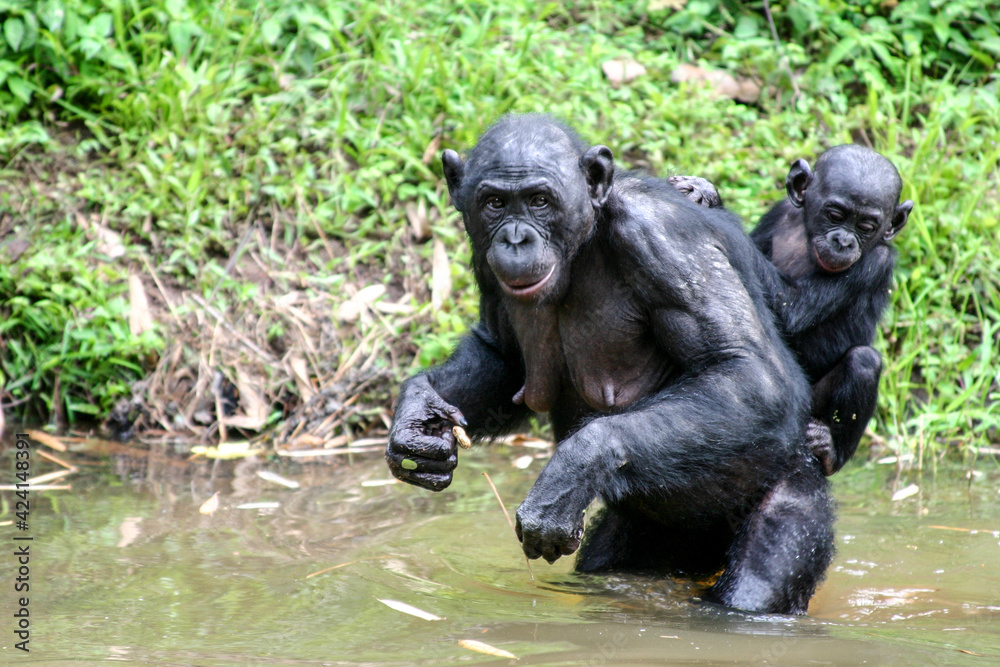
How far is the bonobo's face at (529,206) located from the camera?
411 cm

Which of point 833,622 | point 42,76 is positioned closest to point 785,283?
point 833,622

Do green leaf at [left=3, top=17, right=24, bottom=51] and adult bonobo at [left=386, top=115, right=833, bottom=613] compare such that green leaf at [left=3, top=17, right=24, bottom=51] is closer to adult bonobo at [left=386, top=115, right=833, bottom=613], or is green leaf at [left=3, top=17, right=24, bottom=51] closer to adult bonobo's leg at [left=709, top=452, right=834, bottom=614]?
adult bonobo at [left=386, top=115, right=833, bottom=613]

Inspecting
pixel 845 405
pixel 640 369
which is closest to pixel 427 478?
pixel 640 369

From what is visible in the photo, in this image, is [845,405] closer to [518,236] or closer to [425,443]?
[518,236]

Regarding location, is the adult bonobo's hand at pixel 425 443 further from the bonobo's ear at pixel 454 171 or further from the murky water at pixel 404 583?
the bonobo's ear at pixel 454 171

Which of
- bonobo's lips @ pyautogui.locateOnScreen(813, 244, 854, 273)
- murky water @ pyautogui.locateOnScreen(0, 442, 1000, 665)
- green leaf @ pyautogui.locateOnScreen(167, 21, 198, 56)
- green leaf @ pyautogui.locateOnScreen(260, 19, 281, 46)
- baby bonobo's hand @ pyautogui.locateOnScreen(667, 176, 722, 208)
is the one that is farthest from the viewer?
green leaf @ pyautogui.locateOnScreen(260, 19, 281, 46)

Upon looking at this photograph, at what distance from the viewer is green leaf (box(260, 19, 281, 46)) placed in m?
8.76

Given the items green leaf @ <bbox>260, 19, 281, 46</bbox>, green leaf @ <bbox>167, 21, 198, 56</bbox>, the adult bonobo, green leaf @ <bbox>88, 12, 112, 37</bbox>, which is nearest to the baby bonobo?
the adult bonobo

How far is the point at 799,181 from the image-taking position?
5438mm

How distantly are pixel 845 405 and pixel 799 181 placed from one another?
4.09 feet

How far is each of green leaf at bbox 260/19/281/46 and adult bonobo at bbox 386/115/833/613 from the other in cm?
478

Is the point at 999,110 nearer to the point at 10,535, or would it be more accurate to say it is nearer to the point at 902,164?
the point at 902,164

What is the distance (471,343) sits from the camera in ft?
16.6

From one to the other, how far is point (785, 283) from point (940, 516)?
158 cm
